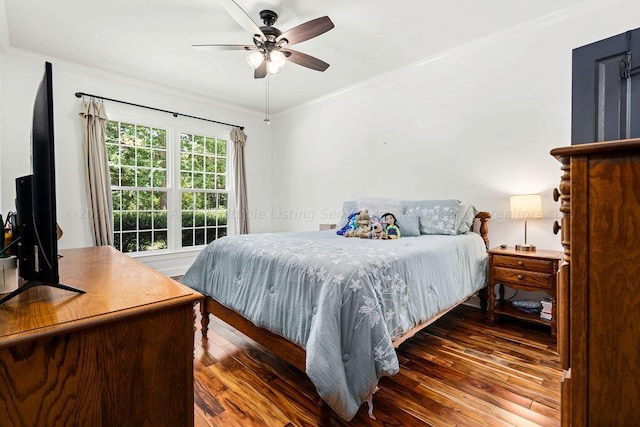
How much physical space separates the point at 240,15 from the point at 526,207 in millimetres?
2727

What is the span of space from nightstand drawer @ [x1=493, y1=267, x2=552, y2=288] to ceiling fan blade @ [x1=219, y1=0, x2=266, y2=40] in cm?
279

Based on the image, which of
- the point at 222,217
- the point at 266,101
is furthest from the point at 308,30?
the point at 222,217

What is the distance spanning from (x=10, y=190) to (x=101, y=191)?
0.75 metres

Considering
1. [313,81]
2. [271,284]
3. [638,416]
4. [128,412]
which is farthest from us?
[313,81]

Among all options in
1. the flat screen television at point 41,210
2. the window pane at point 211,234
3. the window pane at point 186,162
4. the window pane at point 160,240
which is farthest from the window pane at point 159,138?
the flat screen television at point 41,210

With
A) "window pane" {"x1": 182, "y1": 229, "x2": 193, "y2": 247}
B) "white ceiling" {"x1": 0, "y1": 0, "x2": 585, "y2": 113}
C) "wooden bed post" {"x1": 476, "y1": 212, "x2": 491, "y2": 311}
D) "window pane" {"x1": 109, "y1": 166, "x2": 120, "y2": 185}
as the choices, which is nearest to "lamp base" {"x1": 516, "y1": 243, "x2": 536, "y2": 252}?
"wooden bed post" {"x1": 476, "y1": 212, "x2": 491, "y2": 311}

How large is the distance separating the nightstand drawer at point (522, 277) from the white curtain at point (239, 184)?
11.7ft

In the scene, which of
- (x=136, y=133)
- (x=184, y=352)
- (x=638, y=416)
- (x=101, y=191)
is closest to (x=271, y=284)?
(x=184, y=352)

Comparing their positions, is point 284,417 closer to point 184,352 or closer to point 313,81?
point 184,352

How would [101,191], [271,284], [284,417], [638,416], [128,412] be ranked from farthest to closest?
[101,191]
[271,284]
[284,417]
[128,412]
[638,416]

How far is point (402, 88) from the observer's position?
3533 mm

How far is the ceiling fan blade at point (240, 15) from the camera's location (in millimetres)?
2121

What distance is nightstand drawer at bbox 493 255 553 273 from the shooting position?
223 centimetres

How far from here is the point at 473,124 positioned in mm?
3018
